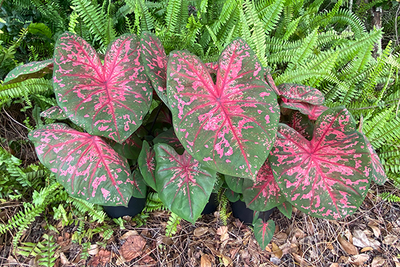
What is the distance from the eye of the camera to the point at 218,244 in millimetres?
1423

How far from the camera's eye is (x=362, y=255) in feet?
4.79

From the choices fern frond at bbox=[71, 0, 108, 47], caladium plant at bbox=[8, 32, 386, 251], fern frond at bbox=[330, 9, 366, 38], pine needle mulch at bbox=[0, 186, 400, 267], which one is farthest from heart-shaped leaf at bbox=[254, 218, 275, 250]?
fern frond at bbox=[330, 9, 366, 38]

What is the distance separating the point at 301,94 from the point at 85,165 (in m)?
0.95

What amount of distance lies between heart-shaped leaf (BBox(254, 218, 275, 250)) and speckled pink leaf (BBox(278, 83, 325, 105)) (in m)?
0.64

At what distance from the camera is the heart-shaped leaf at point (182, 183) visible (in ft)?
3.12

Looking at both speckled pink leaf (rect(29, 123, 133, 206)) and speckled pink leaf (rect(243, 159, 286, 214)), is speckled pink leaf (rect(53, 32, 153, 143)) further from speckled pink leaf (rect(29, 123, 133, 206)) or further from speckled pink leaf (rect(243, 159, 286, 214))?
speckled pink leaf (rect(243, 159, 286, 214))

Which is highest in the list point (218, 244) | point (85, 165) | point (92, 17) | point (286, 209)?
point (92, 17)

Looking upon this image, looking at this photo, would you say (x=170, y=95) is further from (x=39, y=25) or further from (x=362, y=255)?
(x=362, y=255)

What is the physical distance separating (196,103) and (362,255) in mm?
1412

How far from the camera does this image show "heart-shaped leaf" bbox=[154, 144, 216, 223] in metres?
0.95

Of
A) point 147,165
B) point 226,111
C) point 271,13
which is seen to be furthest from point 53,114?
point 271,13

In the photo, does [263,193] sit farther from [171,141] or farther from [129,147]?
[129,147]

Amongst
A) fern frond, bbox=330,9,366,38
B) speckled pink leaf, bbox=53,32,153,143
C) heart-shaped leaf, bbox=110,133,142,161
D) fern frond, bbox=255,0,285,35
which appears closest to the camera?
speckled pink leaf, bbox=53,32,153,143

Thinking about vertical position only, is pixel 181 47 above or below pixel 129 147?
above
